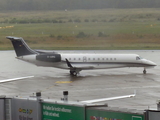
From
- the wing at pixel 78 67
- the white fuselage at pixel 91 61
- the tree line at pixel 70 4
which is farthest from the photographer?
the tree line at pixel 70 4

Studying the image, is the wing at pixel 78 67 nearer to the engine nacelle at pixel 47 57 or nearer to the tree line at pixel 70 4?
the engine nacelle at pixel 47 57

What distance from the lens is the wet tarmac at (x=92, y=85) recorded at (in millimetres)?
28188

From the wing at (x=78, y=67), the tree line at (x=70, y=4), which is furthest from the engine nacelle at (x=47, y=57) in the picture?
the tree line at (x=70, y=4)

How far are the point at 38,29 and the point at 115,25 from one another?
1776cm

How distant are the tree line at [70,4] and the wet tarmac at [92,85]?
51.2 m

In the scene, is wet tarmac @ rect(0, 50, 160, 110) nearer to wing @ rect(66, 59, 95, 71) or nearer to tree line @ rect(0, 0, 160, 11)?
wing @ rect(66, 59, 95, 71)

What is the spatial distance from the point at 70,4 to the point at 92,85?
68.5 m

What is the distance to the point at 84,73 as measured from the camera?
44656 millimetres

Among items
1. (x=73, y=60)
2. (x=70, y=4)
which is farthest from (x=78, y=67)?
(x=70, y=4)

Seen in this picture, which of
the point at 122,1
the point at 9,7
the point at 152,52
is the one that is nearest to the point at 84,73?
the point at 152,52

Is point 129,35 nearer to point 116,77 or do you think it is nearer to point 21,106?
point 116,77

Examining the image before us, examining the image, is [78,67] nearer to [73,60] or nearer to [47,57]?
[73,60]

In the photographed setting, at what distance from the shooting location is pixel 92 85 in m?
35.1

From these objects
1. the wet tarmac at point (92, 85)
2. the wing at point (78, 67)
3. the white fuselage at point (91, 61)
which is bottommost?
the wet tarmac at point (92, 85)
